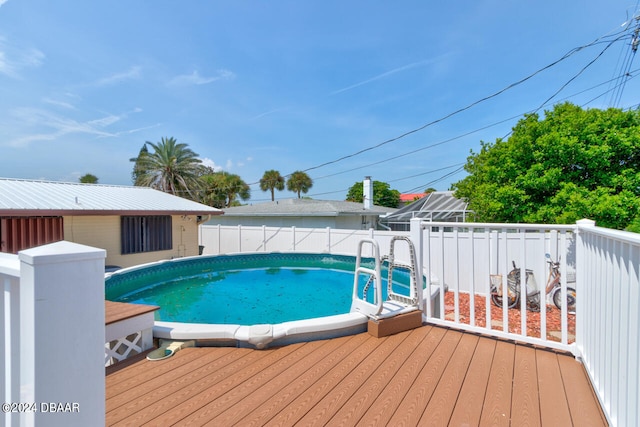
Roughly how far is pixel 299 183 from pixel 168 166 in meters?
12.7

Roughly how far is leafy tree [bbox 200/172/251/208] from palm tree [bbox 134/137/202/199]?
8.72ft

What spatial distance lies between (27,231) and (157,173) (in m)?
14.4

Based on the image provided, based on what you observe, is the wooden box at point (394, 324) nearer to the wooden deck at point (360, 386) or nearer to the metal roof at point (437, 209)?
the wooden deck at point (360, 386)

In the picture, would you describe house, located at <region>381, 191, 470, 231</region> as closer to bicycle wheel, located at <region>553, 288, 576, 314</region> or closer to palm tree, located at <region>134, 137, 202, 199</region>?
bicycle wheel, located at <region>553, 288, 576, 314</region>

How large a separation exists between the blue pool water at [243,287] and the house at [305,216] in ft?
13.4

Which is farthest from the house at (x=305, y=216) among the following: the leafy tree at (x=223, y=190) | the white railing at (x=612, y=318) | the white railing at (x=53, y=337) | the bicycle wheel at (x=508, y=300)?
the white railing at (x=53, y=337)

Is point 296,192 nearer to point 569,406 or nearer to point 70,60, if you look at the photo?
point 70,60

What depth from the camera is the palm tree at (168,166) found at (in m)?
21.6

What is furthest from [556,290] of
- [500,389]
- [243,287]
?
[243,287]

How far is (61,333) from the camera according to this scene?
89 cm

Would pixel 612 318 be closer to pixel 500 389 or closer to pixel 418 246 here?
pixel 500 389

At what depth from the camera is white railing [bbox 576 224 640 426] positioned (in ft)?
4.41

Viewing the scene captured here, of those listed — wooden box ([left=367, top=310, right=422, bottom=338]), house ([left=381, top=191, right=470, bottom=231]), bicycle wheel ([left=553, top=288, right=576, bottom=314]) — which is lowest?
bicycle wheel ([left=553, top=288, right=576, bottom=314])

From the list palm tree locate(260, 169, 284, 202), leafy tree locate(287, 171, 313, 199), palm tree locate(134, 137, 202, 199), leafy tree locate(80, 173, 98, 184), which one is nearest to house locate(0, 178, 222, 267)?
palm tree locate(134, 137, 202, 199)
